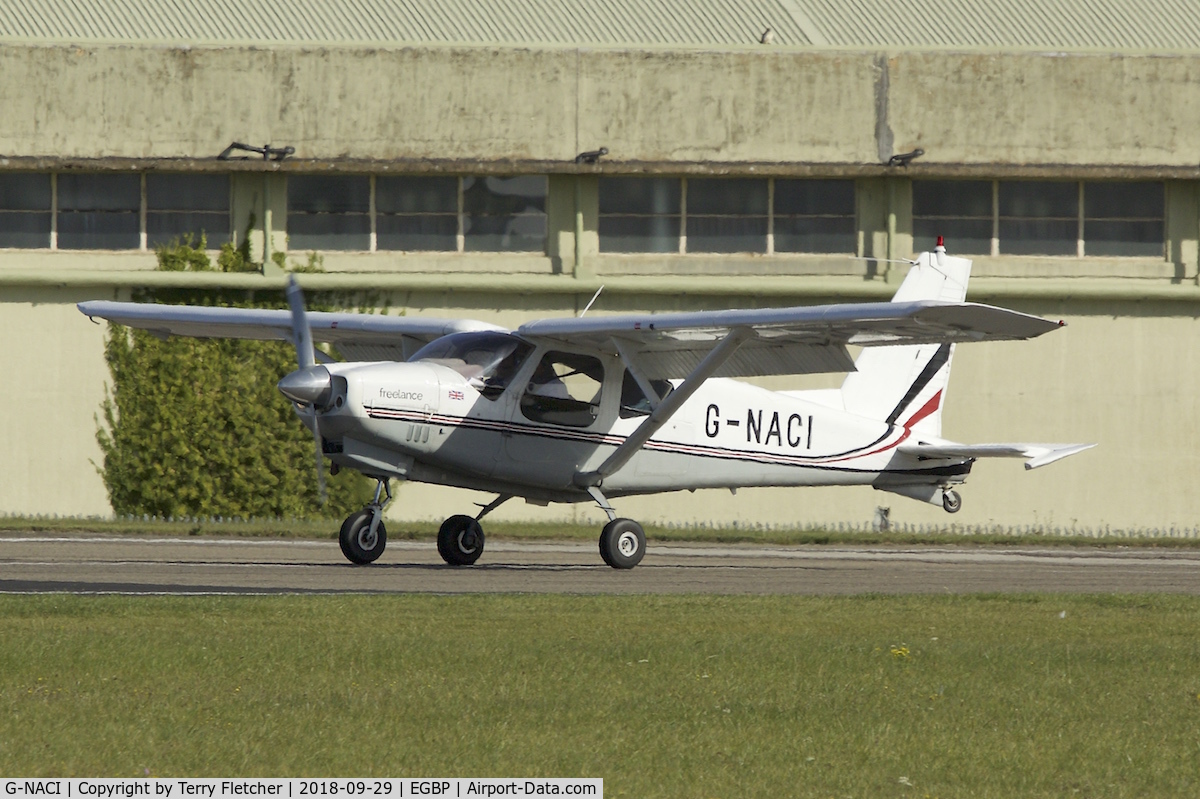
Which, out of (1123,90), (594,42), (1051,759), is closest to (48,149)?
(594,42)

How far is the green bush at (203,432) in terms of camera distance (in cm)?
2742

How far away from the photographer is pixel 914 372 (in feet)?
66.4

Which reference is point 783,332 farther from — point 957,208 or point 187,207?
point 187,207

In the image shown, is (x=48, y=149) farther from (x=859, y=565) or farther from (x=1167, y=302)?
(x=1167, y=302)

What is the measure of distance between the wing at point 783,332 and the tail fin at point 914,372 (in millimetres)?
2419

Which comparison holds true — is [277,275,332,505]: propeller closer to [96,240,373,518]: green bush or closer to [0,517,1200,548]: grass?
[0,517,1200,548]: grass

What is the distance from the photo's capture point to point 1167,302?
2855cm

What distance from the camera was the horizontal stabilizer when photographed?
18766mm

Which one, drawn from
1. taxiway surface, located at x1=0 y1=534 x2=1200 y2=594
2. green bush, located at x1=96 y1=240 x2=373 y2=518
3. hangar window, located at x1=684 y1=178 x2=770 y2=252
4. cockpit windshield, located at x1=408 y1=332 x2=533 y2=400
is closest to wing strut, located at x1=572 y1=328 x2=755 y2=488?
taxiway surface, located at x1=0 y1=534 x2=1200 y2=594

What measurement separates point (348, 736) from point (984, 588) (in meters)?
9.37

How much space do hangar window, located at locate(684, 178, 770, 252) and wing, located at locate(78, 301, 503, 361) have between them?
9.75 meters

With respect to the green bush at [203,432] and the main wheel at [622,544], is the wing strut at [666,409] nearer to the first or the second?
the main wheel at [622,544]

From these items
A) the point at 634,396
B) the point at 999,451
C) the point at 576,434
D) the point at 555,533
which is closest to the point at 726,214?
the point at 555,533

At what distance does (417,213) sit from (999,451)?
13036 mm
